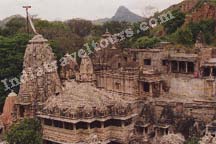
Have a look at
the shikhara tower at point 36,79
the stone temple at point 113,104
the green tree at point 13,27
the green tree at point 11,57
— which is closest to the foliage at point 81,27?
the green tree at point 13,27

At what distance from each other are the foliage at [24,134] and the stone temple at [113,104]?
1.08m

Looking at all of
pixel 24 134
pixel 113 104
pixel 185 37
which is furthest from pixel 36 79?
pixel 185 37

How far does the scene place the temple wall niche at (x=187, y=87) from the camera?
104 ft

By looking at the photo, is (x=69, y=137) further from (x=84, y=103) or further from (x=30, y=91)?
(x=30, y=91)

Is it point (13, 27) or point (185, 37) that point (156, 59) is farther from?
point (13, 27)

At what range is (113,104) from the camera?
29016 millimetres

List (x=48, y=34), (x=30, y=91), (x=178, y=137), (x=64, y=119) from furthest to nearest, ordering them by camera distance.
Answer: (x=48, y=34)
(x=30, y=91)
(x=64, y=119)
(x=178, y=137)

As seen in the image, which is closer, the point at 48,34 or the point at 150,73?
the point at 150,73

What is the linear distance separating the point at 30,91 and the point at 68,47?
2225 cm

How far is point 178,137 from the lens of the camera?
84.1ft

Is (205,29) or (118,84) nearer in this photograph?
(118,84)

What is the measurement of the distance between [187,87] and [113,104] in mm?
6289

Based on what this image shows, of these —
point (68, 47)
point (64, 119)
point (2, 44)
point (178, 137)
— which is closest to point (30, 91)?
point (64, 119)

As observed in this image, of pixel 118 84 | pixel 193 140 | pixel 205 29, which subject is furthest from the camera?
pixel 205 29
